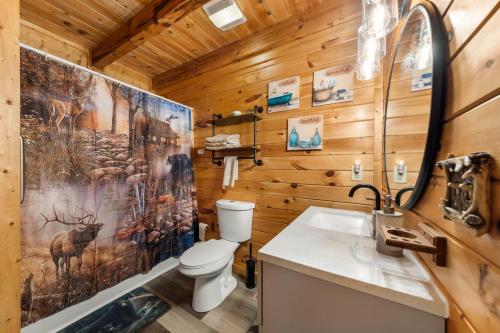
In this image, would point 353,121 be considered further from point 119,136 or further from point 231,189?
point 119,136

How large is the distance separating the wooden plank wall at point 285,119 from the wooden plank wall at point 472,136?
909 mm

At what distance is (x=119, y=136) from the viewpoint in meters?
1.50

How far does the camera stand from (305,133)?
5.23ft

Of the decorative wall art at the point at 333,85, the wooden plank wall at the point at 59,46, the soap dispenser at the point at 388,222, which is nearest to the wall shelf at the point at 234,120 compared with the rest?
the decorative wall art at the point at 333,85

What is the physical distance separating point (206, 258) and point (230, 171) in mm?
852

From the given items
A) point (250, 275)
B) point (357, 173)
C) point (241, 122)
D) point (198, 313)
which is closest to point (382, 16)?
point (357, 173)

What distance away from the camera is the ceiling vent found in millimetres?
1489

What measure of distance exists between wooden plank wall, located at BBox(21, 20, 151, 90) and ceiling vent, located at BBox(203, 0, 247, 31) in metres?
1.48

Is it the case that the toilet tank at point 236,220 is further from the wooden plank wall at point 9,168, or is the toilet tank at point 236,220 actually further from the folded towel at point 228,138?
the wooden plank wall at point 9,168

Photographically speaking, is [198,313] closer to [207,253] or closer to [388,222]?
[207,253]

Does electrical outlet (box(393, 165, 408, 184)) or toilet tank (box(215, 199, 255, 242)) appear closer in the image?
electrical outlet (box(393, 165, 408, 184))

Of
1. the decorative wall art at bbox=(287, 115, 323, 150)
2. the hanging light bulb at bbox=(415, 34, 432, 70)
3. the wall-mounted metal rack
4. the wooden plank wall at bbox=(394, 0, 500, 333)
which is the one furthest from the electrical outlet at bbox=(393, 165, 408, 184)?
the wall-mounted metal rack

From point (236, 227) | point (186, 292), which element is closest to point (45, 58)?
point (236, 227)

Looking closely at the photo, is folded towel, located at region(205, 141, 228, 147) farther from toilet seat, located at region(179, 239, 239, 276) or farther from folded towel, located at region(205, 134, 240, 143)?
toilet seat, located at region(179, 239, 239, 276)
